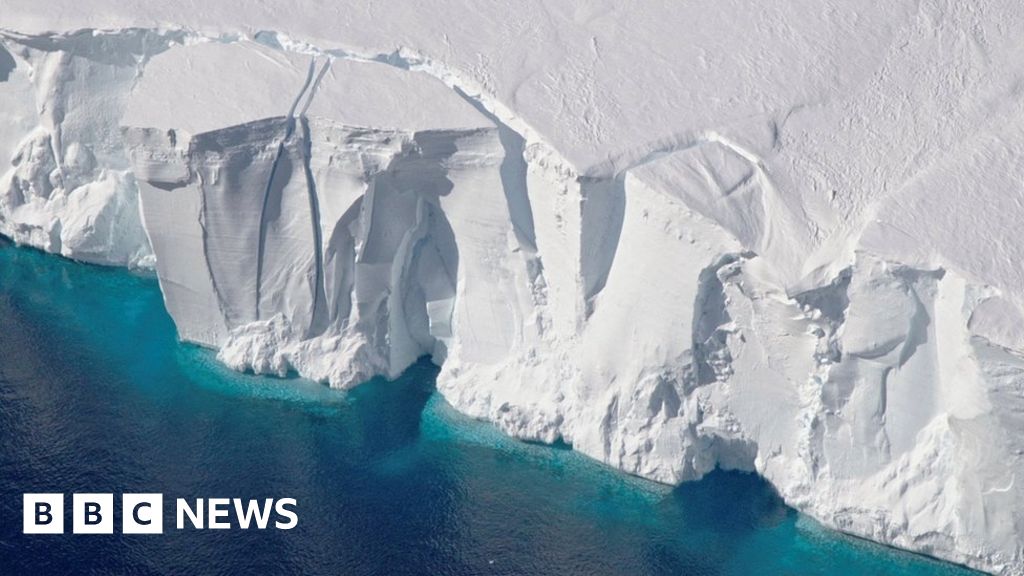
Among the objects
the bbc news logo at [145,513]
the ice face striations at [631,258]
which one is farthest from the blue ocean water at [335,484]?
the ice face striations at [631,258]

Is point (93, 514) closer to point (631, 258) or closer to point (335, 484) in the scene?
point (335, 484)

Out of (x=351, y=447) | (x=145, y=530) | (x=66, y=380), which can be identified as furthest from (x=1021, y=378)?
(x=66, y=380)

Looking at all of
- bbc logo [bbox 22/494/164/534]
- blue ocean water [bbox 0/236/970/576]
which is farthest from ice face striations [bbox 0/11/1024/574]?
bbc logo [bbox 22/494/164/534]

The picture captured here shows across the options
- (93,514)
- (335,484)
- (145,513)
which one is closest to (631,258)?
(335,484)

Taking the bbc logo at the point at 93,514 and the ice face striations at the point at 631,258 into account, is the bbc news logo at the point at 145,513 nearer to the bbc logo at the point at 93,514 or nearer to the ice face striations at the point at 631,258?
the bbc logo at the point at 93,514

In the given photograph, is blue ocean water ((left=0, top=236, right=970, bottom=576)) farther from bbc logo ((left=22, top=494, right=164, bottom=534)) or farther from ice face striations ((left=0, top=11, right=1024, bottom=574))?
ice face striations ((left=0, top=11, right=1024, bottom=574))

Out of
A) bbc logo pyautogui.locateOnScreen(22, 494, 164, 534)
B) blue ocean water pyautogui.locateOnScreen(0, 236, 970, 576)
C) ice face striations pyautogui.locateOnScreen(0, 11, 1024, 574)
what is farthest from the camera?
bbc logo pyautogui.locateOnScreen(22, 494, 164, 534)

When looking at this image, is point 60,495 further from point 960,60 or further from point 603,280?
point 960,60
